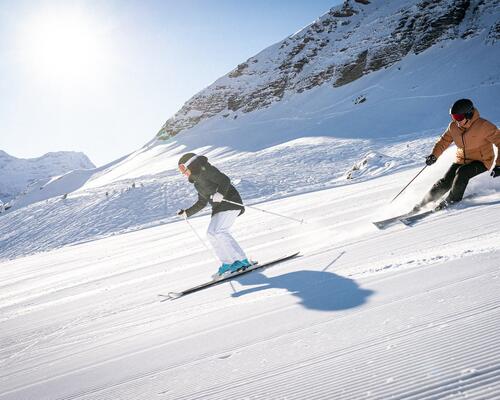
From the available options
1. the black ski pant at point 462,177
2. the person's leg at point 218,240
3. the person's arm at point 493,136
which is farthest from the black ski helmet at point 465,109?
the person's leg at point 218,240

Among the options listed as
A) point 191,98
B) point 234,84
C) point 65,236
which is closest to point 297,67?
point 234,84

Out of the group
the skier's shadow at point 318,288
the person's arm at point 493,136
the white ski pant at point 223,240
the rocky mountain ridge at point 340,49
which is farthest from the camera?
the rocky mountain ridge at point 340,49

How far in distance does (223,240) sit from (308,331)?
2.61 metres

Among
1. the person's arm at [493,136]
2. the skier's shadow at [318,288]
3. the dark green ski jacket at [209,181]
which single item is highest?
the dark green ski jacket at [209,181]

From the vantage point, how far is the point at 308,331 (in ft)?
6.65

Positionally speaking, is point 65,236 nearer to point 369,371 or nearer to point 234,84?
point 369,371

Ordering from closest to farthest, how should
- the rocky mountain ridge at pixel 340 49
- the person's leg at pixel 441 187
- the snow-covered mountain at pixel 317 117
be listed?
1. the person's leg at pixel 441 187
2. the snow-covered mountain at pixel 317 117
3. the rocky mountain ridge at pixel 340 49

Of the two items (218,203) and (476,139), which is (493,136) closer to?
(476,139)

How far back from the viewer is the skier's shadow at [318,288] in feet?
7.64

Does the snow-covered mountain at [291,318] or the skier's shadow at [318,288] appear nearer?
the snow-covered mountain at [291,318]

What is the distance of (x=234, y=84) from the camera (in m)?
70.6

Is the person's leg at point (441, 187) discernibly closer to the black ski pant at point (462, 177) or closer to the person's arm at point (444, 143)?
the black ski pant at point (462, 177)

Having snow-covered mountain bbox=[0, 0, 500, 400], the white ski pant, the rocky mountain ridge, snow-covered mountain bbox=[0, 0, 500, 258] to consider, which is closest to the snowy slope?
snow-covered mountain bbox=[0, 0, 500, 400]

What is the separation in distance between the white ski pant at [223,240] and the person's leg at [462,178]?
2918 mm
